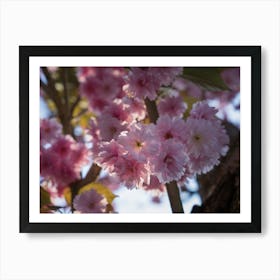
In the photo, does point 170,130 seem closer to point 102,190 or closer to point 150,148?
point 150,148

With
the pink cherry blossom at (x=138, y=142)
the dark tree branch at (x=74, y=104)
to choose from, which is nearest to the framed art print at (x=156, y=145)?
the pink cherry blossom at (x=138, y=142)

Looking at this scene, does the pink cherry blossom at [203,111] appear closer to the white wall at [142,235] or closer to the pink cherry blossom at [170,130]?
the pink cherry blossom at [170,130]

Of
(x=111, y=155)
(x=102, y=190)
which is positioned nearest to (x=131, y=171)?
(x=111, y=155)

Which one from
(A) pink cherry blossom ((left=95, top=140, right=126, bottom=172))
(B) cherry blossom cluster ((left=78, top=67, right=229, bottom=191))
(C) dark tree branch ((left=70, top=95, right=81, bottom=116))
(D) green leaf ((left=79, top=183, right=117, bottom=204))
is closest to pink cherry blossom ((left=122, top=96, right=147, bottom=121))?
(B) cherry blossom cluster ((left=78, top=67, right=229, bottom=191))

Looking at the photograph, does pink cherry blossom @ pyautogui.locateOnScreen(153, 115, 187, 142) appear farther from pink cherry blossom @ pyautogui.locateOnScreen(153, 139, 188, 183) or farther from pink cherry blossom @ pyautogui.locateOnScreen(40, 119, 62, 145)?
pink cherry blossom @ pyautogui.locateOnScreen(40, 119, 62, 145)
